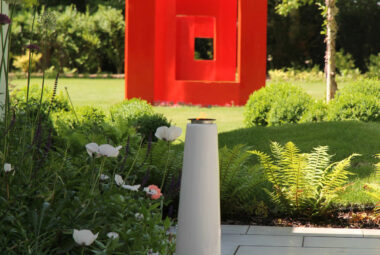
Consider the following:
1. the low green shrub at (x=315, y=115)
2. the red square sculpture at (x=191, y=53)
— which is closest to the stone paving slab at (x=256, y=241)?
the low green shrub at (x=315, y=115)

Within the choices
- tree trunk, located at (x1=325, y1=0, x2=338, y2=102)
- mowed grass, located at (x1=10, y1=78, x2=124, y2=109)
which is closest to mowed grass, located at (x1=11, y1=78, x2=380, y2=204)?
tree trunk, located at (x1=325, y1=0, x2=338, y2=102)

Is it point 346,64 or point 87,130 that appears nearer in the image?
point 87,130

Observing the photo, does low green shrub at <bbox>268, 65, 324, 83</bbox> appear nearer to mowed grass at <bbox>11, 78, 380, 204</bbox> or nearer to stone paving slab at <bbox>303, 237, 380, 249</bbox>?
mowed grass at <bbox>11, 78, 380, 204</bbox>

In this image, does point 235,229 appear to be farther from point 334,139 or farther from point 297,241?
point 334,139

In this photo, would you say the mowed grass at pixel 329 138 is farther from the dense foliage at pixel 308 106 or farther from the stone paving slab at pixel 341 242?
the stone paving slab at pixel 341 242

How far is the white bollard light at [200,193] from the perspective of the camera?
123 inches

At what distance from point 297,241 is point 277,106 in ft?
18.1

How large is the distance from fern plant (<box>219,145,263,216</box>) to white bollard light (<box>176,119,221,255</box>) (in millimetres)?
1837

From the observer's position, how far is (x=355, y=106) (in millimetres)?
8961

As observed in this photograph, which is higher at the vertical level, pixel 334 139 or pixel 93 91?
pixel 93 91

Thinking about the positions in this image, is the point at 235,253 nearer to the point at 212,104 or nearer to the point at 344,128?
the point at 344,128

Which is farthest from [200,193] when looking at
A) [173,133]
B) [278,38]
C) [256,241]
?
[278,38]

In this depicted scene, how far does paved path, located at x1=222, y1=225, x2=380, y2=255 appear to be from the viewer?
13.1ft

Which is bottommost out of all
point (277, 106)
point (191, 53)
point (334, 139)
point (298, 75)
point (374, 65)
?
point (334, 139)
